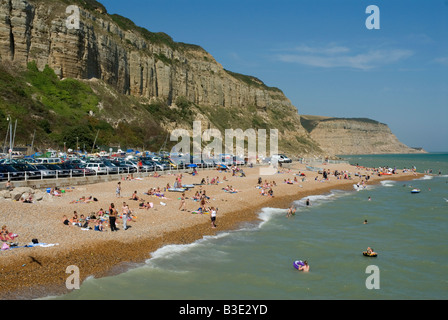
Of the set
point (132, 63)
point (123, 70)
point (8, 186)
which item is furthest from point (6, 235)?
point (132, 63)

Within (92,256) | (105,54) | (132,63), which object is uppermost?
(132,63)

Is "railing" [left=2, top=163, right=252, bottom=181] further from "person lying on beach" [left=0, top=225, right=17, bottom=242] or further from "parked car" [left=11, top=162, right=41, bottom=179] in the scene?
"person lying on beach" [left=0, top=225, right=17, bottom=242]

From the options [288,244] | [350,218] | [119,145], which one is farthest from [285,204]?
[119,145]

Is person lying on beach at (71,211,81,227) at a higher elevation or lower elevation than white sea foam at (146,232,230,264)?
higher

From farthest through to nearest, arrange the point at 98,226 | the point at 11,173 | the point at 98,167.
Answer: the point at 98,167, the point at 11,173, the point at 98,226

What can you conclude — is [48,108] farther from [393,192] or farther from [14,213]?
[393,192]

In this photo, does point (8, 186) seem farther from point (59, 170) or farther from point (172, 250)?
point (172, 250)

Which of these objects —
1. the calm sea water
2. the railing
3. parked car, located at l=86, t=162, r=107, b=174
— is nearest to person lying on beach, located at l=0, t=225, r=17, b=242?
the calm sea water

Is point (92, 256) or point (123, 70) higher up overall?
point (123, 70)

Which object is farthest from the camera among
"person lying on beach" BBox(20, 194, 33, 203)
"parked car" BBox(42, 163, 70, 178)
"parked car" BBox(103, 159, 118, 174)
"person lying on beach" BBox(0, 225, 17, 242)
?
"parked car" BBox(103, 159, 118, 174)
